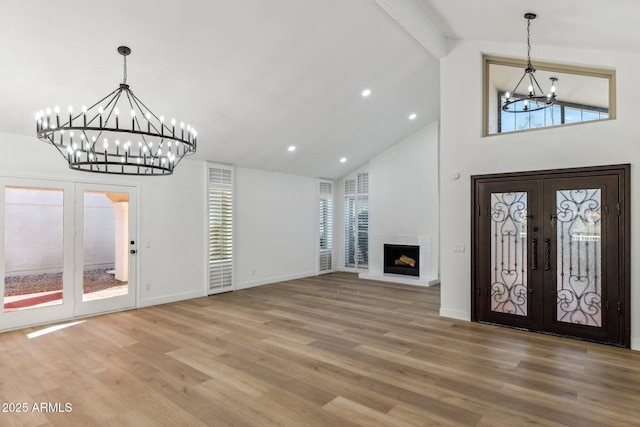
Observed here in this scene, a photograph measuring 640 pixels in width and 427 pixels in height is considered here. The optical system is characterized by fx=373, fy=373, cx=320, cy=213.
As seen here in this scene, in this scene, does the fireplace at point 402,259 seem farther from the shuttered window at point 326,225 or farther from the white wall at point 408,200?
the shuttered window at point 326,225

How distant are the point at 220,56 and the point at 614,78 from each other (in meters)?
4.60

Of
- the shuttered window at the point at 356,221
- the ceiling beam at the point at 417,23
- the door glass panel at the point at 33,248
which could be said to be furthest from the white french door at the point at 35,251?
the shuttered window at the point at 356,221

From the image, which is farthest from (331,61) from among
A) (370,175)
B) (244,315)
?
(370,175)

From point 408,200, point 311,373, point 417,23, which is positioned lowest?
point 311,373

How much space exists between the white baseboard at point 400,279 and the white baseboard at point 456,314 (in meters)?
2.53

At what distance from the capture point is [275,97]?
561cm

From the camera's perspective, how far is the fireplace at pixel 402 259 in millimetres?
8578

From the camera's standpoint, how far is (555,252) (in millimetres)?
4645

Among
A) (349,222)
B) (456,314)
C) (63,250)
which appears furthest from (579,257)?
(63,250)

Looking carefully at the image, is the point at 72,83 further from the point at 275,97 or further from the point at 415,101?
the point at 415,101

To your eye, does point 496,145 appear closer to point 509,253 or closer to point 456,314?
point 509,253

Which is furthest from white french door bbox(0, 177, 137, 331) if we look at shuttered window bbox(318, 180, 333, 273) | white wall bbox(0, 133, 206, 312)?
shuttered window bbox(318, 180, 333, 273)

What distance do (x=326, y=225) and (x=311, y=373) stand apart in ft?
21.7

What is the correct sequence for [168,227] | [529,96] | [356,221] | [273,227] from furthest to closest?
[356,221] < [273,227] < [168,227] < [529,96]
